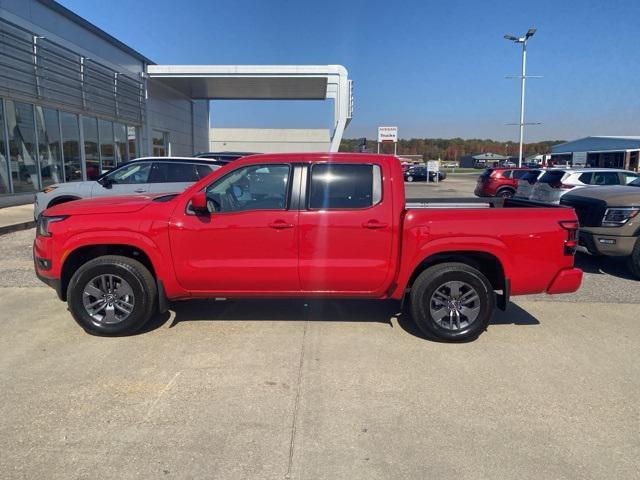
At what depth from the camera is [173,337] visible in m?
4.59

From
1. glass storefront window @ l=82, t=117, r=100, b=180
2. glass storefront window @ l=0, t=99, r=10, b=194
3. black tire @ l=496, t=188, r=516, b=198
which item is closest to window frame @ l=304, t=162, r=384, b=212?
glass storefront window @ l=0, t=99, r=10, b=194

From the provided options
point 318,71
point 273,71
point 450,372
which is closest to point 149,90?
point 273,71

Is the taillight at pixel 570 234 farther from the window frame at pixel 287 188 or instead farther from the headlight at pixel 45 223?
the headlight at pixel 45 223

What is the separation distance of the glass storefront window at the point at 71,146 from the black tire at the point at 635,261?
54.9 feet

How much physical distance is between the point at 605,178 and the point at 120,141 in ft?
61.6

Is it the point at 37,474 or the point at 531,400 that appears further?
the point at 531,400

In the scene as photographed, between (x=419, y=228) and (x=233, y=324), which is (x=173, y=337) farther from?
(x=419, y=228)

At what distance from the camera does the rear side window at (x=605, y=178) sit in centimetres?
1248

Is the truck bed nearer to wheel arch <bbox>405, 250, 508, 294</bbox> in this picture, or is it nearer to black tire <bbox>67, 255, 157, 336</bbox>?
wheel arch <bbox>405, 250, 508, 294</bbox>

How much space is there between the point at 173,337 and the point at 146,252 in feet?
2.88

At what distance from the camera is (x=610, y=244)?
268 inches

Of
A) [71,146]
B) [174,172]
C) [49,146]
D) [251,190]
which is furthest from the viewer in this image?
[71,146]

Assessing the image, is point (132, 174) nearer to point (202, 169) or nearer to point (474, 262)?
point (202, 169)

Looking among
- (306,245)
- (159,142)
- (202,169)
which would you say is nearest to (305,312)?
(306,245)
